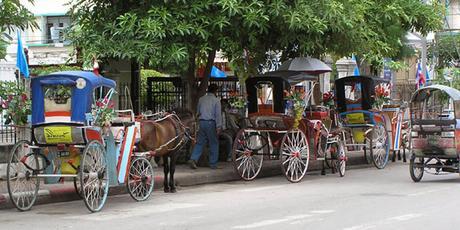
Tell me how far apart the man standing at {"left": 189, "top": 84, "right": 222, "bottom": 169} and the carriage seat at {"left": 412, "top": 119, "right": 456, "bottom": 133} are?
14.5ft

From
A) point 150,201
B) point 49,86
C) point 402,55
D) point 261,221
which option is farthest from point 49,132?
point 402,55

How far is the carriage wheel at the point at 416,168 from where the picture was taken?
49.0 feet

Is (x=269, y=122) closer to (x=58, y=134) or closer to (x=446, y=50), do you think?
(x=58, y=134)

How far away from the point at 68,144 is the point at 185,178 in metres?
4.72

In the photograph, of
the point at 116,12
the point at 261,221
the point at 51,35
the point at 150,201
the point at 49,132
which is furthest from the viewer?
the point at 51,35

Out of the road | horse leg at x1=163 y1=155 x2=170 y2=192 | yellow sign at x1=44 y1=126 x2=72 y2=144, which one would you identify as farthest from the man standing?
yellow sign at x1=44 y1=126 x2=72 y2=144

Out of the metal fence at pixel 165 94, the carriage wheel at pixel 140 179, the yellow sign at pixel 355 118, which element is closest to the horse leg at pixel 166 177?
the carriage wheel at pixel 140 179

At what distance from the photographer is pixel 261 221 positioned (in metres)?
9.95

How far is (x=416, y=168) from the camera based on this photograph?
15.2 meters

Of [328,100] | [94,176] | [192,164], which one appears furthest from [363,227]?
[328,100]

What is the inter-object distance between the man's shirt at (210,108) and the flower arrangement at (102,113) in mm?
5200

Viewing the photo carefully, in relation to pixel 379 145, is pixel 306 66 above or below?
above

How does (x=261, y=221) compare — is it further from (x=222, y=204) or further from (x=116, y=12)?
(x=116, y=12)

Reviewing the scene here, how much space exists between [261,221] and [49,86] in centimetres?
405
